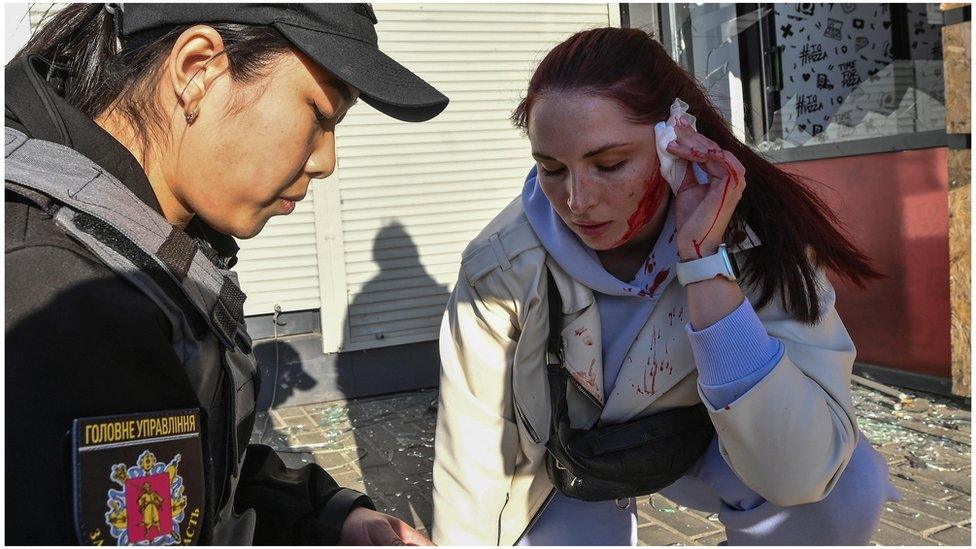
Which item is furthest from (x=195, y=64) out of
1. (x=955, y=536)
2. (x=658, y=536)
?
(x=955, y=536)

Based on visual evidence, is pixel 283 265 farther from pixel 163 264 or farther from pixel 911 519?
pixel 163 264

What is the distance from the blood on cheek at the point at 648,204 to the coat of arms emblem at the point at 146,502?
5.07 feet

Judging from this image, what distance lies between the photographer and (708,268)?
2.02 m

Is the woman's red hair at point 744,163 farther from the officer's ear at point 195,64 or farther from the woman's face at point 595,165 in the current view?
the officer's ear at point 195,64

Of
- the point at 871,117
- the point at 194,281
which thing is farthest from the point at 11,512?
the point at 871,117

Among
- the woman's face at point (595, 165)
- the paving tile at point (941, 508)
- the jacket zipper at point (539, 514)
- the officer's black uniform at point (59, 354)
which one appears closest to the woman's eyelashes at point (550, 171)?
the woman's face at point (595, 165)

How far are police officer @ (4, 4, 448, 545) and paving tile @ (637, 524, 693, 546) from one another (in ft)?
5.74

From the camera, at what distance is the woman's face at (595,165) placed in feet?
7.17

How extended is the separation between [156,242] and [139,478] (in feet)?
1.22

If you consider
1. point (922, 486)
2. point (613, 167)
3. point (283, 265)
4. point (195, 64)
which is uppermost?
point (195, 64)

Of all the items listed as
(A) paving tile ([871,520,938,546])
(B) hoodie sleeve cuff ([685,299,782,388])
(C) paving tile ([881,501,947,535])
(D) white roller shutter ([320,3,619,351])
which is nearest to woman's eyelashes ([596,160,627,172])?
(B) hoodie sleeve cuff ([685,299,782,388])

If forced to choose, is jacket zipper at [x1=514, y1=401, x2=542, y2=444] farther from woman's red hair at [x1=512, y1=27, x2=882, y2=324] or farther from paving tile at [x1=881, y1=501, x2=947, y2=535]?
paving tile at [x1=881, y1=501, x2=947, y2=535]

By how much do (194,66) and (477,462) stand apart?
1487 mm

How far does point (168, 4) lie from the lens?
140 cm
